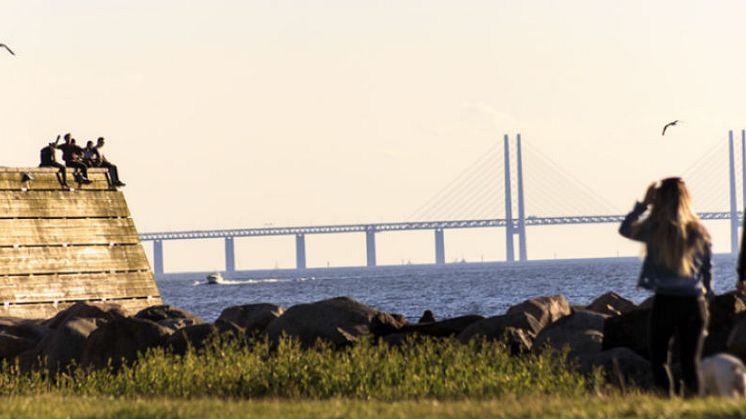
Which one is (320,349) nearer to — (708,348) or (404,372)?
(404,372)

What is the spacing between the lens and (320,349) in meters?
19.3

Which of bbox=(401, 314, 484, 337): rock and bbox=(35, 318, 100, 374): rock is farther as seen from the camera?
bbox=(401, 314, 484, 337): rock

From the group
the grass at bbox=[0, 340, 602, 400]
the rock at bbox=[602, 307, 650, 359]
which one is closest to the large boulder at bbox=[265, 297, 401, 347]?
the grass at bbox=[0, 340, 602, 400]

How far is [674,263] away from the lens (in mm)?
11875

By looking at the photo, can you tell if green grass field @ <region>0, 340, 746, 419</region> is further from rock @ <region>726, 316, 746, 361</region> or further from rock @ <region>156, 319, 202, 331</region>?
rock @ <region>156, 319, 202, 331</region>

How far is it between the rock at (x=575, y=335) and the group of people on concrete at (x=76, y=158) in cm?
1638

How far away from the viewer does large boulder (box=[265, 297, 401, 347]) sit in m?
19.8

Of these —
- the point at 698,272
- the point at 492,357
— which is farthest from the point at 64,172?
the point at 698,272

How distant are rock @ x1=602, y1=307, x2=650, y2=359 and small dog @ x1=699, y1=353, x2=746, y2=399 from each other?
524 centimetres

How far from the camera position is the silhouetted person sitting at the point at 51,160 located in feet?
110

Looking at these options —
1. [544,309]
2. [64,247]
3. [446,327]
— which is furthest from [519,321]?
[64,247]

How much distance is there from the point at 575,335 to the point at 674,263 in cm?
710

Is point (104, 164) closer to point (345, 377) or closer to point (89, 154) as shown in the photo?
point (89, 154)

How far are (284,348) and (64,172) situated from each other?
657 inches
